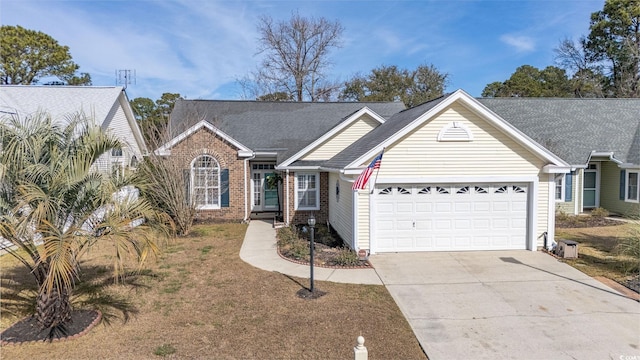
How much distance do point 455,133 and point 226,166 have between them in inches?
405

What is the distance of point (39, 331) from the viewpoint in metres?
5.78

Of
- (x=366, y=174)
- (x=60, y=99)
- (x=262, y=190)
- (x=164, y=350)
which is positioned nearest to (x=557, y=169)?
(x=366, y=174)

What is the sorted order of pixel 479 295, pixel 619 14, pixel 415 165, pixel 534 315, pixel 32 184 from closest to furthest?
1. pixel 32 184
2. pixel 534 315
3. pixel 479 295
4. pixel 415 165
5. pixel 619 14

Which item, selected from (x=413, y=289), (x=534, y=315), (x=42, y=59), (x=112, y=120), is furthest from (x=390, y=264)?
(x=42, y=59)

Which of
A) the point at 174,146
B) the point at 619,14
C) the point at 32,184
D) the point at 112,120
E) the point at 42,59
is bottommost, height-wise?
the point at 32,184

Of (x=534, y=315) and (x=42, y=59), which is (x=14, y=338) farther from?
(x=42, y=59)

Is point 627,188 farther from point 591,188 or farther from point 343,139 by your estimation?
point 343,139

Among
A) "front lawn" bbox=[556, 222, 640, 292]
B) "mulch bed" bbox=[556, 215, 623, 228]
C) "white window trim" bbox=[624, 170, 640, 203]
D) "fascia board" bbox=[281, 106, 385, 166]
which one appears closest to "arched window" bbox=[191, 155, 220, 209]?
"fascia board" bbox=[281, 106, 385, 166]

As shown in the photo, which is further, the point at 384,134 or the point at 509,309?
the point at 384,134

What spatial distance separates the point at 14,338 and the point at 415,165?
9710mm

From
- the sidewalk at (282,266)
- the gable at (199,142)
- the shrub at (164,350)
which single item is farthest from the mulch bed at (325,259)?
the gable at (199,142)

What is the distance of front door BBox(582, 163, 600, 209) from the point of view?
1898 centimetres

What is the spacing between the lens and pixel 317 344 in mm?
5625

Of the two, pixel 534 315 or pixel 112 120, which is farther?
pixel 112 120
